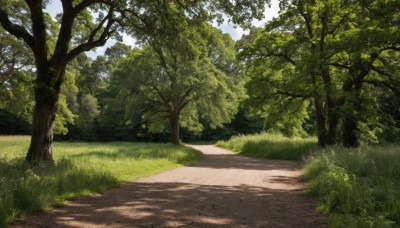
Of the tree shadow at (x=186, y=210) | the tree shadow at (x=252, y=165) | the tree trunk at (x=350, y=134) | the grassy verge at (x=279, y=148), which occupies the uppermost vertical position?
the tree trunk at (x=350, y=134)

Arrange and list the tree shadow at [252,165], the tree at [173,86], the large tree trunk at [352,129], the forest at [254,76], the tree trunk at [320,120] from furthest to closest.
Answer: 1. the tree at [173,86]
2. the tree trunk at [320,120]
3. the large tree trunk at [352,129]
4. the tree shadow at [252,165]
5. the forest at [254,76]

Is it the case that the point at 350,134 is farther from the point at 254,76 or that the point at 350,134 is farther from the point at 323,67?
the point at 254,76

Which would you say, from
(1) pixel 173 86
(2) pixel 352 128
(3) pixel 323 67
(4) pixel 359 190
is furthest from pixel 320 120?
(4) pixel 359 190

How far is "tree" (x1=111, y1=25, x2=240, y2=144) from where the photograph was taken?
2899cm

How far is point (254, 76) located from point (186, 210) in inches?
723

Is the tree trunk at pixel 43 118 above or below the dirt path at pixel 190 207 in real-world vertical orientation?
above

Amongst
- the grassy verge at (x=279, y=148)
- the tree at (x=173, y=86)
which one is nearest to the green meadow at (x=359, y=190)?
the grassy verge at (x=279, y=148)

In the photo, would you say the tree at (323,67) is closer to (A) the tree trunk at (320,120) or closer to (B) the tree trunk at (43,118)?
(A) the tree trunk at (320,120)

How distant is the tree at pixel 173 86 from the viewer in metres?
29.0

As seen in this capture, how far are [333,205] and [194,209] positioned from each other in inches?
122

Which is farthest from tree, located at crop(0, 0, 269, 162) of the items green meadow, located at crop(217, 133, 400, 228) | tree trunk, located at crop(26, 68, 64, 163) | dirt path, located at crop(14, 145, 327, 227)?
green meadow, located at crop(217, 133, 400, 228)

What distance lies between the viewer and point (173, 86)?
28828 millimetres

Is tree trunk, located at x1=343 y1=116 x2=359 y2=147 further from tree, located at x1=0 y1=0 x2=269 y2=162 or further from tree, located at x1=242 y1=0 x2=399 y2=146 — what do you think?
tree, located at x1=0 y1=0 x2=269 y2=162

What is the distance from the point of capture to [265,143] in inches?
1190
